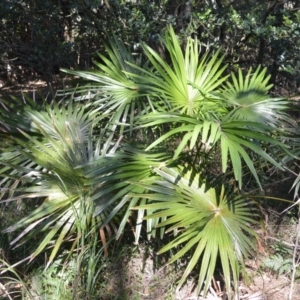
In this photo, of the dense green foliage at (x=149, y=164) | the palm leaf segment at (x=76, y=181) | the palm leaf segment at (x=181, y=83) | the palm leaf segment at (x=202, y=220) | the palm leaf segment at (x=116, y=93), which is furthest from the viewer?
the palm leaf segment at (x=116, y=93)

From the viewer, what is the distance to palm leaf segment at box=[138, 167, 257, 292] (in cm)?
325

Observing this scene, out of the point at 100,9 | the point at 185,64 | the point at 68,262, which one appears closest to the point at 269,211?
the point at 185,64

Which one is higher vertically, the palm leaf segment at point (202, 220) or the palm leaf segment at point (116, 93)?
the palm leaf segment at point (116, 93)

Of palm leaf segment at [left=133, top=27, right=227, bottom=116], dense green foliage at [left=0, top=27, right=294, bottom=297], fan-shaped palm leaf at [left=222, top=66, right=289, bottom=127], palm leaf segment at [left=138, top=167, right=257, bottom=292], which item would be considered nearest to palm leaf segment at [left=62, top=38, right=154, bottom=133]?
dense green foliage at [left=0, top=27, right=294, bottom=297]

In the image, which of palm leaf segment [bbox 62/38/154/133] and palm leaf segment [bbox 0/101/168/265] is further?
palm leaf segment [bbox 62/38/154/133]

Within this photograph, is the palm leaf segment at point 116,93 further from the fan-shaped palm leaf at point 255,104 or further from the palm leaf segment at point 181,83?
the fan-shaped palm leaf at point 255,104

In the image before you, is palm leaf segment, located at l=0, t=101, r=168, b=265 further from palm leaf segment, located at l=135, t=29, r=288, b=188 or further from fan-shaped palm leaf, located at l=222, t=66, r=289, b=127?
fan-shaped palm leaf, located at l=222, t=66, r=289, b=127

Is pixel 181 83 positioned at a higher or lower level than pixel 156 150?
higher

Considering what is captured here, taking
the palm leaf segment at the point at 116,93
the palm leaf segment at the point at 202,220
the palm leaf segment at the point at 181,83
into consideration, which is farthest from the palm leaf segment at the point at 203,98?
the palm leaf segment at the point at 202,220

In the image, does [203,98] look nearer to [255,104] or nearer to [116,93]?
[255,104]

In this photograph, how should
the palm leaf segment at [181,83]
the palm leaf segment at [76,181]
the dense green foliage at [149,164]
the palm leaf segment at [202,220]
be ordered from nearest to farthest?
the palm leaf segment at [202,220] < the dense green foliage at [149,164] < the palm leaf segment at [76,181] < the palm leaf segment at [181,83]

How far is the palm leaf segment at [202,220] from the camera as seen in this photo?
10.7 feet

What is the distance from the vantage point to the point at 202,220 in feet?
11.1

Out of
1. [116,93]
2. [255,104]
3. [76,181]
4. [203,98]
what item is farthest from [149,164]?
[255,104]
